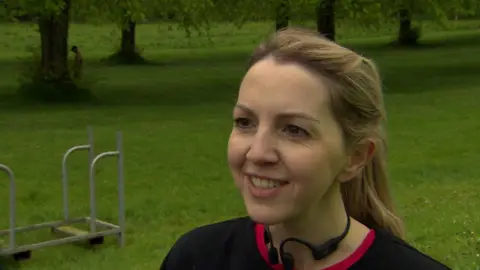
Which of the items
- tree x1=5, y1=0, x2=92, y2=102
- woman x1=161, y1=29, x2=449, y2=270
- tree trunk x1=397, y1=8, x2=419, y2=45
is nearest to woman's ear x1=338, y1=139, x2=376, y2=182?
woman x1=161, y1=29, x2=449, y2=270

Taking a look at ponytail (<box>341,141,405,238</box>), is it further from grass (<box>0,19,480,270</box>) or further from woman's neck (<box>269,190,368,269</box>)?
grass (<box>0,19,480,270</box>)

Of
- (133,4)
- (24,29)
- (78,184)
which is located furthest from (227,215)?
(24,29)

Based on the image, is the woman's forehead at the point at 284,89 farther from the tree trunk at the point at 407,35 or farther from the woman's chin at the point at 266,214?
the tree trunk at the point at 407,35

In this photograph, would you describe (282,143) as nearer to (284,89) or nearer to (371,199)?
(284,89)

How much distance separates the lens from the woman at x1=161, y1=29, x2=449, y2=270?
162 cm

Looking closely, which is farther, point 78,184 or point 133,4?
point 133,4

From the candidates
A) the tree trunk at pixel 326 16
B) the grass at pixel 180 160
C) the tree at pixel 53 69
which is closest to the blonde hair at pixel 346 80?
the grass at pixel 180 160

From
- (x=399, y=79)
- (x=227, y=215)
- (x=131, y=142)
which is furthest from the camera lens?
(x=399, y=79)

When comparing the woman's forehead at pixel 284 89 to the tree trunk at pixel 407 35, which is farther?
the tree trunk at pixel 407 35

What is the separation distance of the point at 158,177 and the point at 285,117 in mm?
9186

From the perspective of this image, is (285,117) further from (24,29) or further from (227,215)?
(24,29)

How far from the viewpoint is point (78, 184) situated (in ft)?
→ 34.3

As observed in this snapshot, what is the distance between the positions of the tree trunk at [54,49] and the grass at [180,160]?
1211mm

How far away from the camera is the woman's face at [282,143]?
1.61 m
